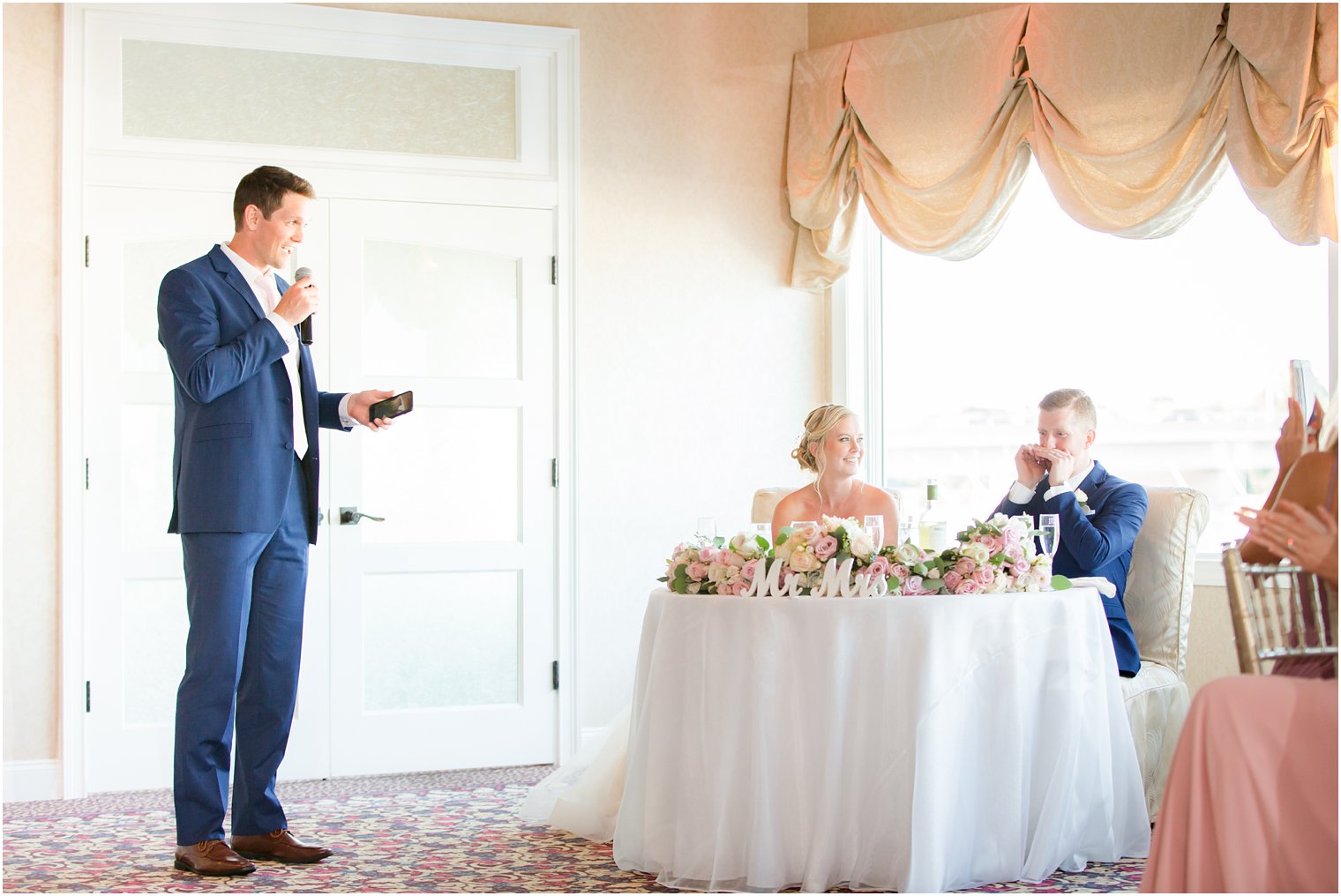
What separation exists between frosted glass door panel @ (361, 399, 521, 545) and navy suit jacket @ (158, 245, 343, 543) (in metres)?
1.39

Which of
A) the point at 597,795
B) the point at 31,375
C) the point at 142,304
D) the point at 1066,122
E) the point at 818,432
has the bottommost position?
the point at 597,795

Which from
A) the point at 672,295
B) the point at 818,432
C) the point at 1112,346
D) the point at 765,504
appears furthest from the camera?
the point at 672,295

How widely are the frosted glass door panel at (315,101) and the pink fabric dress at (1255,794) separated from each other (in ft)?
11.8

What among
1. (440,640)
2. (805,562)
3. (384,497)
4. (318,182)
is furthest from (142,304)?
(805,562)

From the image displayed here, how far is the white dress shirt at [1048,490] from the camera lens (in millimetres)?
3789

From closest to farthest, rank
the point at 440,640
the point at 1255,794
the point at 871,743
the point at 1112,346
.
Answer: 1. the point at 1255,794
2. the point at 871,743
3. the point at 1112,346
4. the point at 440,640

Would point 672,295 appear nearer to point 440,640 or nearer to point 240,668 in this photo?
point 440,640

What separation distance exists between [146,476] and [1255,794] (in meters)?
3.75

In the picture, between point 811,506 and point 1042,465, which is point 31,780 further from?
point 1042,465

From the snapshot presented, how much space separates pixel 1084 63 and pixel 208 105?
3.10 metres

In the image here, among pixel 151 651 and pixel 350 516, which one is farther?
pixel 350 516

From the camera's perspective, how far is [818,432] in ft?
13.0

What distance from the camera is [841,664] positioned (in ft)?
9.59

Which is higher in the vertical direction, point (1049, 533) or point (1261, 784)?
point (1049, 533)
